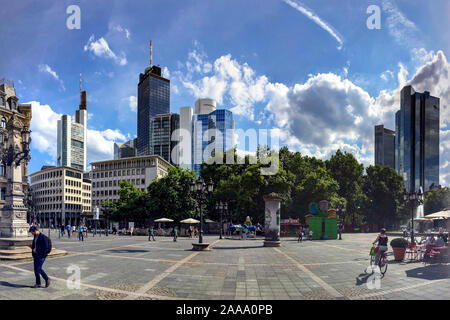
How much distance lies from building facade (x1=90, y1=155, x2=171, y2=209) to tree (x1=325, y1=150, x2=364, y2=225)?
167ft

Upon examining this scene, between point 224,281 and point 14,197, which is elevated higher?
point 14,197

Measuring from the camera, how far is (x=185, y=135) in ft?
620

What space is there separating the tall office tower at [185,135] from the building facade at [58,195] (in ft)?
250

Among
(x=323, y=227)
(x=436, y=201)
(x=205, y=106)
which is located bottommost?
(x=436, y=201)

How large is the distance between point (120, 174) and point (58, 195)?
29.4m

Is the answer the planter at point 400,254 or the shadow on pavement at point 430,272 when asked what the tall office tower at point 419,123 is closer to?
the planter at point 400,254

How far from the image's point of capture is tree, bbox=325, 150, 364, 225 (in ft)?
174

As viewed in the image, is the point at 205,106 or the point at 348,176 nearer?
the point at 348,176

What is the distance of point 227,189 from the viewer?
4225 cm

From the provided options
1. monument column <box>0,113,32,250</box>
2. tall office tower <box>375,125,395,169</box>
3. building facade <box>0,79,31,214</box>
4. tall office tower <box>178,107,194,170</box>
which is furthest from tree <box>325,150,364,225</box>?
tall office tower <box>178,107,194,170</box>

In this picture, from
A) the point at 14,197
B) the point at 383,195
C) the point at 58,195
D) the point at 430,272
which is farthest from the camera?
the point at 58,195

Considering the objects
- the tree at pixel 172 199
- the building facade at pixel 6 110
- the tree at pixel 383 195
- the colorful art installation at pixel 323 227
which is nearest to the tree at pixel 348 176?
the tree at pixel 383 195

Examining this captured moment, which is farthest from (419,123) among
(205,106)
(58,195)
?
(205,106)

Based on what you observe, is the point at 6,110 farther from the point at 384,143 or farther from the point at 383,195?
the point at 384,143
